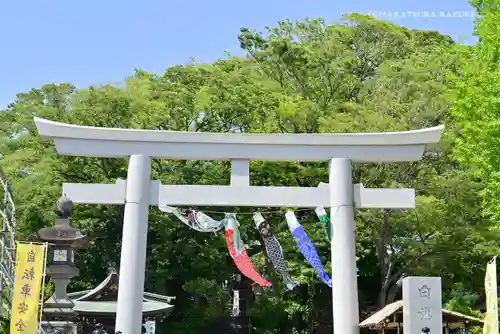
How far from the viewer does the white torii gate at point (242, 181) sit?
1452 centimetres

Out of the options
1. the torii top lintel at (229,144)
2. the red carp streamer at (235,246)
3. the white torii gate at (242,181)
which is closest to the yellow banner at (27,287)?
the white torii gate at (242,181)

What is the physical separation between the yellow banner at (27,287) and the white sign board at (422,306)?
6.81 metres

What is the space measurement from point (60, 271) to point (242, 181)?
486cm

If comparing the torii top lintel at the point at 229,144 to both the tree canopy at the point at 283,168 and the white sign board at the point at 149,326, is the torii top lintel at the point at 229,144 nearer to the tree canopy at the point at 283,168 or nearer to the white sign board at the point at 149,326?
the tree canopy at the point at 283,168

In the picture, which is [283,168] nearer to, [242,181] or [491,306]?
[242,181]

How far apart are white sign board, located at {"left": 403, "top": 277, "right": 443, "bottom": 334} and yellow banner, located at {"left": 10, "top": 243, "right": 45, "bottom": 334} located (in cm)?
681

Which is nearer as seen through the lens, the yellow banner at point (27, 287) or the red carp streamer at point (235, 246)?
the yellow banner at point (27, 287)

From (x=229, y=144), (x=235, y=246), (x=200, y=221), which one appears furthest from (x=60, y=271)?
(x=229, y=144)

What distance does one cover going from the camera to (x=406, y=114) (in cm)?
2250

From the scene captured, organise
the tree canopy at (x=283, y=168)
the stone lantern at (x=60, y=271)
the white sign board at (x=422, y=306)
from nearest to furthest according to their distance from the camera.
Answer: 1. the white sign board at (x=422, y=306)
2. the stone lantern at (x=60, y=271)
3. the tree canopy at (x=283, y=168)

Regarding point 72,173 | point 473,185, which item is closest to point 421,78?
point 473,185

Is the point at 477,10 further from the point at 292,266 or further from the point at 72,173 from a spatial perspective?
the point at 72,173

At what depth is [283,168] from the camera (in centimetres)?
2472

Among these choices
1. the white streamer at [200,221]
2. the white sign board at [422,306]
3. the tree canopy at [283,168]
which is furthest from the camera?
the tree canopy at [283,168]
